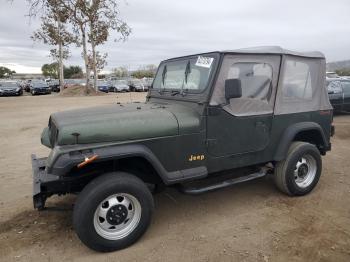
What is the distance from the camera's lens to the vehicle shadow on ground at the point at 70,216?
379cm

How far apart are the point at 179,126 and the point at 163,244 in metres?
1.29

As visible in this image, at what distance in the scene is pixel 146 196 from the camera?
3.61 metres

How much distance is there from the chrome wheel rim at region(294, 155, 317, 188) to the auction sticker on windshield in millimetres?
1968

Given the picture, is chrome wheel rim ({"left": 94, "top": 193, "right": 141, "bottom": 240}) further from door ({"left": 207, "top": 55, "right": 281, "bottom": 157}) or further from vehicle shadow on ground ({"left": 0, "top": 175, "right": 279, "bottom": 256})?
door ({"left": 207, "top": 55, "right": 281, "bottom": 157})

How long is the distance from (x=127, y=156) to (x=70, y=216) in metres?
1.45

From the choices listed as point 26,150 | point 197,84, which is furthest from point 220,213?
point 26,150

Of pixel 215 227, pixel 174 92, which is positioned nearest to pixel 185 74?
pixel 174 92

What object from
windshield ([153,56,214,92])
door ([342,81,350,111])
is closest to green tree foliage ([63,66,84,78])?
door ([342,81,350,111])

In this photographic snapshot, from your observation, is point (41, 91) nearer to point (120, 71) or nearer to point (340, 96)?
point (340, 96)

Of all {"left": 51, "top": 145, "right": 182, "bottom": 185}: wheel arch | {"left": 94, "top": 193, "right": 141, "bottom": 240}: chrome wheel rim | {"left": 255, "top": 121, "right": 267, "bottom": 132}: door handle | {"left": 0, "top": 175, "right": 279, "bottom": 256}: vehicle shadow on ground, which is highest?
{"left": 255, "top": 121, "right": 267, "bottom": 132}: door handle

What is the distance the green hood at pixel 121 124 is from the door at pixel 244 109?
301mm

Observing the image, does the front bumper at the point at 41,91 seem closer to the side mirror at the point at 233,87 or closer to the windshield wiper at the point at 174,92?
the windshield wiper at the point at 174,92

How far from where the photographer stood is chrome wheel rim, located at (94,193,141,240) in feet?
11.5

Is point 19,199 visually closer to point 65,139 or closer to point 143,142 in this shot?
point 65,139
